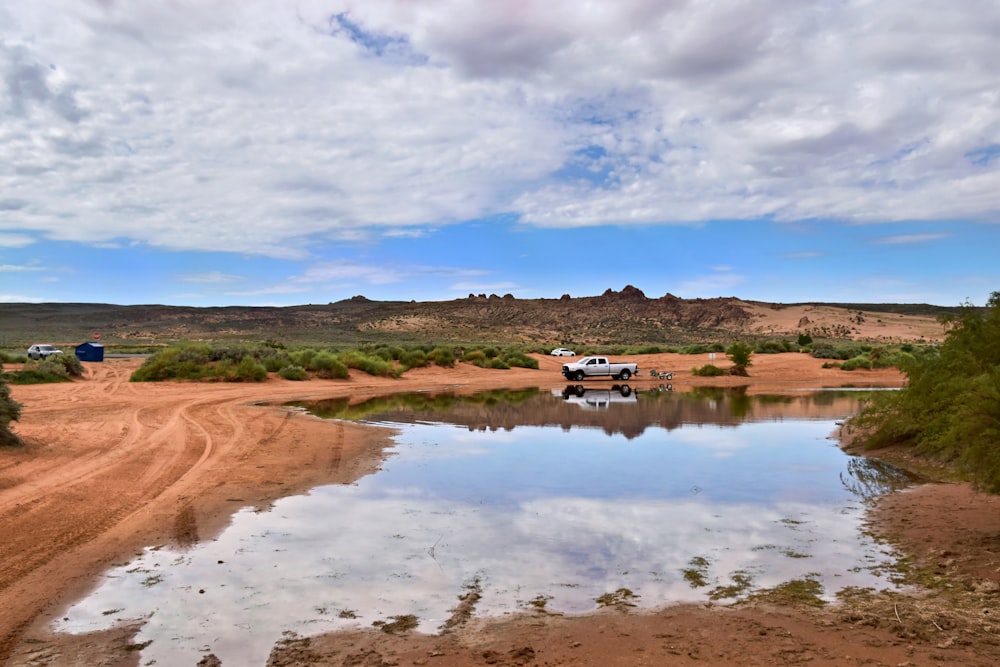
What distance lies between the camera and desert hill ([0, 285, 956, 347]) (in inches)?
4633

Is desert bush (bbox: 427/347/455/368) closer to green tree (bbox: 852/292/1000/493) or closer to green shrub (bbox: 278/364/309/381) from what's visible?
green shrub (bbox: 278/364/309/381)

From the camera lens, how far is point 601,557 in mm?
9281

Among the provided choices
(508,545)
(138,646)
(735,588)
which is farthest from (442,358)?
(138,646)

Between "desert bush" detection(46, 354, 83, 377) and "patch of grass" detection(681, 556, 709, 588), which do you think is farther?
"desert bush" detection(46, 354, 83, 377)

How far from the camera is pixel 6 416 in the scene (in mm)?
16328

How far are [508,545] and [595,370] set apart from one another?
35.1 m

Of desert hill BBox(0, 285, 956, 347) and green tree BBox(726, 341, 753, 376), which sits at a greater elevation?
desert hill BBox(0, 285, 956, 347)

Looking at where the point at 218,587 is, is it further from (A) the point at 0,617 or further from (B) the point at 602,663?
(B) the point at 602,663

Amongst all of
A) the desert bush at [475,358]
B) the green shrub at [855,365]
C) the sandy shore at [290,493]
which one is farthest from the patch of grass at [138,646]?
the green shrub at [855,365]

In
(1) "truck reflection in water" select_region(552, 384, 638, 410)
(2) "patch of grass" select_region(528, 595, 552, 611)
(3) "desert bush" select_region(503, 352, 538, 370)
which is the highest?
(3) "desert bush" select_region(503, 352, 538, 370)

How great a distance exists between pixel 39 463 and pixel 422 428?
1000 centimetres

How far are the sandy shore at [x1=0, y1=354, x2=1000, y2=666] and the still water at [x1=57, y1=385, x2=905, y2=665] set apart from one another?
372 millimetres

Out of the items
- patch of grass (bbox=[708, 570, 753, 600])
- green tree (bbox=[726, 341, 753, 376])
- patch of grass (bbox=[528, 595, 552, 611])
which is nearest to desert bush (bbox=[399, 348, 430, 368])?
green tree (bbox=[726, 341, 753, 376])

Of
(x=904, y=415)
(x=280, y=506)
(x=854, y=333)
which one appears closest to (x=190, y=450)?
(x=280, y=506)
